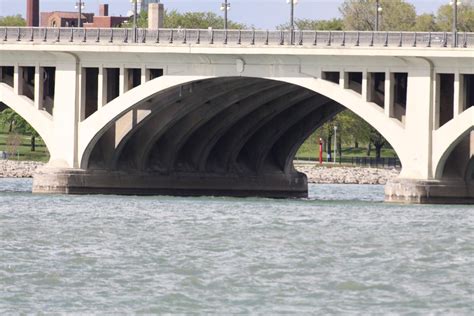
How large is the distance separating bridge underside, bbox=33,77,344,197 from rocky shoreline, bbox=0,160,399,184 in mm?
27045

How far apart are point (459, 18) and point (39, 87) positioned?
235 ft

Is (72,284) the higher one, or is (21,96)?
(21,96)

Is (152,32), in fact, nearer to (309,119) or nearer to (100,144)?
(100,144)

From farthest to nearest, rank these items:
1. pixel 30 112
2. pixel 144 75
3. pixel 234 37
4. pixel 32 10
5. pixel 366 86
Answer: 1. pixel 32 10
2. pixel 30 112
3. pixel 144 75
4. pixel 234 37
5. pixel 366 86

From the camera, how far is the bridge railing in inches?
3472

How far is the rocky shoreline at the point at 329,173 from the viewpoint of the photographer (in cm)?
13550

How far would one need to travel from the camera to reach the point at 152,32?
312 ft

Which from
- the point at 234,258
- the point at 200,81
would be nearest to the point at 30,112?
the point at 200,81

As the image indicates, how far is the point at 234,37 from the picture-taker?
92.7 meters

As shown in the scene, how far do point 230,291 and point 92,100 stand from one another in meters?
47.0

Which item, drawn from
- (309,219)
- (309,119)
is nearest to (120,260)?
(309,219)

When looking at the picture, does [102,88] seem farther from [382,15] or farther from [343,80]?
[382,15]

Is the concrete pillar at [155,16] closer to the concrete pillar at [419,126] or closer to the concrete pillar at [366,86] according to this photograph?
the concrete pillar at [366,86]

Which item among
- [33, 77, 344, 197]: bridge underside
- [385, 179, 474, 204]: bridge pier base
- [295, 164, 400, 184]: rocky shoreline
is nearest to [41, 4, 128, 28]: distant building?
[295, 164, 400, 184]: rocky shoreline
